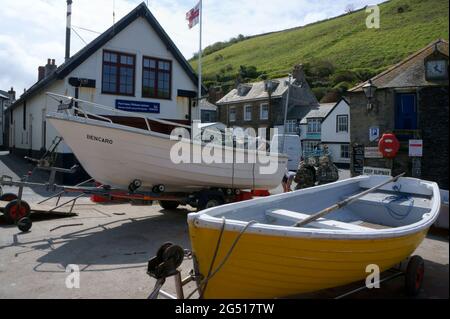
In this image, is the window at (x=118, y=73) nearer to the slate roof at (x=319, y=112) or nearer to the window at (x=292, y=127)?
the slate roof at (x=319, y=112)

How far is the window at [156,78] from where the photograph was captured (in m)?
15.9

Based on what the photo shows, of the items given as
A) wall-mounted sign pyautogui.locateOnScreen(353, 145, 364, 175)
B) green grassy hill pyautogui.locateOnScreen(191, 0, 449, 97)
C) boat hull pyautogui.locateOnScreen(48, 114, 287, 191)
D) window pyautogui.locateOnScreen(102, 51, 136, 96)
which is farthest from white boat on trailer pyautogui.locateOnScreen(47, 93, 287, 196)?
green grassy hill pyautogui.locateOnScreen(191, 0, 449, 97)

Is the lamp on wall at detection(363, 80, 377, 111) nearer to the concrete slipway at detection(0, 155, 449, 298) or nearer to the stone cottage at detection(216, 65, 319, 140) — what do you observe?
the concrete slipway at detection(0, 155, 449, 298)

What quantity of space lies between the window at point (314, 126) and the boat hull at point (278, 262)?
1431 inches

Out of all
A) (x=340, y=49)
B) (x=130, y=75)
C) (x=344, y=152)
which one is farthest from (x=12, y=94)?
(x=340, y=49)

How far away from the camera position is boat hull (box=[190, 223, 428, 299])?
3.67m

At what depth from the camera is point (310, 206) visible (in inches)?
245

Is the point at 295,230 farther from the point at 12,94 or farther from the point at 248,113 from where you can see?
the point at 12,94

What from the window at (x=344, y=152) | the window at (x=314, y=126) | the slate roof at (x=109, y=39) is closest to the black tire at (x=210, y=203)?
the slate roof at (x=109, y=39)

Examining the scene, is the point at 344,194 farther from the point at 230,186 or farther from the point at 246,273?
the point at 246,273

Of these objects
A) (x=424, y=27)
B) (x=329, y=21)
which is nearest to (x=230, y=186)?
(x=424, y=27)

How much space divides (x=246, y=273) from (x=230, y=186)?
5.48 m

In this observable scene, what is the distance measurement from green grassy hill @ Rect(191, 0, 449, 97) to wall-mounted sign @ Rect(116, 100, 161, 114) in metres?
29.6

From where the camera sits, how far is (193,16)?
17453 millimetres
